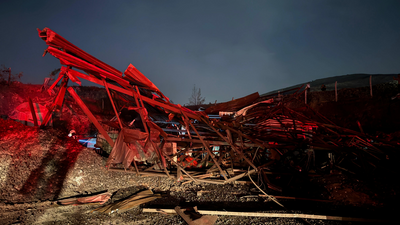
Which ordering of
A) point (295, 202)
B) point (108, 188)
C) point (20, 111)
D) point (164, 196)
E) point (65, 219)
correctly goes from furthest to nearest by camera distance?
point (20, 111)
point (108, 188)
point (164, 196)
point (295, 202)
point (65, 219)

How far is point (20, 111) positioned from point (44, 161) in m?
2.62

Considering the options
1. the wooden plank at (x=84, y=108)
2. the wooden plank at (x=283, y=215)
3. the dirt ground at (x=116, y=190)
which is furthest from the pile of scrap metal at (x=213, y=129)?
the wooden plank at (x=283, y=215)

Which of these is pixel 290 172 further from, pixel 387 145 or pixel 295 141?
pixel 387 145

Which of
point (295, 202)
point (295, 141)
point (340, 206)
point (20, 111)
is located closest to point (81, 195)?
point (20, 111)

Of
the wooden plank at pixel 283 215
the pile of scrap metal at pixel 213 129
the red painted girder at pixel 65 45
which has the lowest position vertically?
the wooden plank at pixel 283 215

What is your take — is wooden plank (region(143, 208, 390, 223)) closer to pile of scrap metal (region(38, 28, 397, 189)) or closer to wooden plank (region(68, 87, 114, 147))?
pile of scrap metal (region(38, 28, 397, 189))

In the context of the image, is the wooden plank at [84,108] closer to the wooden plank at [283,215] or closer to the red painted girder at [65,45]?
the red painted girder at [65,45]

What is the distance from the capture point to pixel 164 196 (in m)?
5.10

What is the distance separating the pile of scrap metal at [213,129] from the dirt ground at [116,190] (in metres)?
0.47

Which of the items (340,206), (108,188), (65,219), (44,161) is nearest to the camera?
(65,219)

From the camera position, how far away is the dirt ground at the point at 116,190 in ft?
13.0

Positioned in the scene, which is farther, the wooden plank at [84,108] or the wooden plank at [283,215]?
the wooden plank at [283,215]

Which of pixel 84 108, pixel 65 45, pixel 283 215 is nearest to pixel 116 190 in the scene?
pixel 84 108

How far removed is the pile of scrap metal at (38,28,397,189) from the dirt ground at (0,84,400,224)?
18.4 inches
